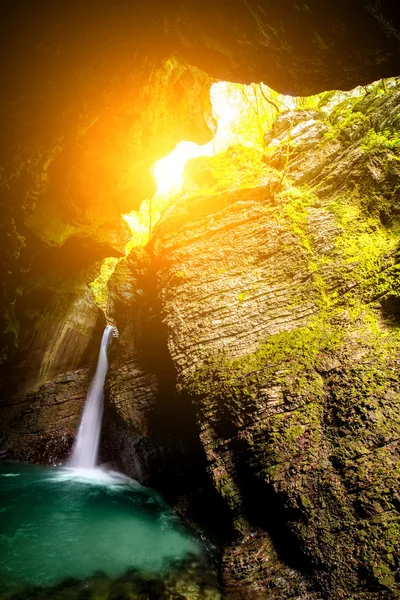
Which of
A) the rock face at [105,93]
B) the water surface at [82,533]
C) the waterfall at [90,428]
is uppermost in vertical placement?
the rock face at [105,93]

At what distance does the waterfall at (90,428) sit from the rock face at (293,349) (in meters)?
2.74

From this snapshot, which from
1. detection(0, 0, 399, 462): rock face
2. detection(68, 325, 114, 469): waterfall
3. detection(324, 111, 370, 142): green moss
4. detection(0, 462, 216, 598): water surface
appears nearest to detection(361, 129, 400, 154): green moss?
detection(324, 111, 370, 142): green moss

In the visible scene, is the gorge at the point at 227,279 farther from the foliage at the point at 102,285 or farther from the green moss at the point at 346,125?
the foliage at the point at 102,285

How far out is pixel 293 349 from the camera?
256 inches

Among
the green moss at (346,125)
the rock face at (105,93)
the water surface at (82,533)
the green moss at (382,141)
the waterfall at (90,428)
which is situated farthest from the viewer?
the waterfall at (90,428)

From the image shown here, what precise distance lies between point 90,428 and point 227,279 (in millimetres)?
8719

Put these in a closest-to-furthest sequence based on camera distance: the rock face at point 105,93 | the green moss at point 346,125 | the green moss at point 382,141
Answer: the rock face at point 105,93, the green moss at point 382,141, the green moss at point 346,125

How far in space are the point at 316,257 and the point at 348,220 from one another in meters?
1.43

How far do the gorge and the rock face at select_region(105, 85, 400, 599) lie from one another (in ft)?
0.13

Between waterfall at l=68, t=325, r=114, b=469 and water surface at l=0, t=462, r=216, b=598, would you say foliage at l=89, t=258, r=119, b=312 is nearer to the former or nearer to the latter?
waterfall at l=68, t=325, r=114, b=469

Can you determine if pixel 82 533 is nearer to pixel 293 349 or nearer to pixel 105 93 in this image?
pixel 293 349

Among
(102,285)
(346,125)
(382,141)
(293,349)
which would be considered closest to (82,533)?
(293,349)

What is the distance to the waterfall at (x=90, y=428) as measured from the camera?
11.2 m

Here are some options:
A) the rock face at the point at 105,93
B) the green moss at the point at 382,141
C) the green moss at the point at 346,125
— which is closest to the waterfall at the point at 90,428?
the rock face at the point at 105,93
